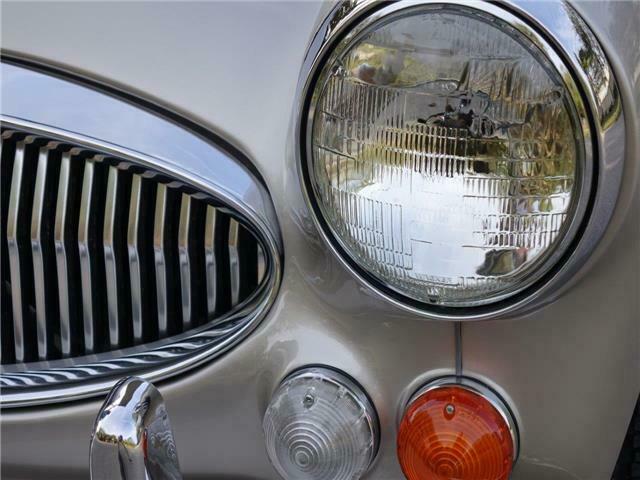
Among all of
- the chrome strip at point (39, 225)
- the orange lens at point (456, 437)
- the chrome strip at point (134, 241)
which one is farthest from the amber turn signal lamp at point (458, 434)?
the chrome strip at point (39, 225)

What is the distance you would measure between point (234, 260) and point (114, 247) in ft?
0.44

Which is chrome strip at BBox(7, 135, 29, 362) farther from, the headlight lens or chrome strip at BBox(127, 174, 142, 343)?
the headlight lens

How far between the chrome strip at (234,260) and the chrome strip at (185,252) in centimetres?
5

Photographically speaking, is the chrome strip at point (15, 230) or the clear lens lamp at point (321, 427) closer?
the clear lens lamp at point (321, 427)

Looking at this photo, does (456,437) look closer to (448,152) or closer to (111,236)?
(448,152)

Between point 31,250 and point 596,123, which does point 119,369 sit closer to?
point 31,250

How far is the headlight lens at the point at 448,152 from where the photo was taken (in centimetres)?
65

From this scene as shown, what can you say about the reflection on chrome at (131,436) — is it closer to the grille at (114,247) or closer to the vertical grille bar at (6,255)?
the grille at (114,247)

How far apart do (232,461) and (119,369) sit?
0.16 metres

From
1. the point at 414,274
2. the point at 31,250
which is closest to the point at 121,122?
the point at 31,250

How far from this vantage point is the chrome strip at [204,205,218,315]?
2.91 feet

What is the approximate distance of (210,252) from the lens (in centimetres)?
89

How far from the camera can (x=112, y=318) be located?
3.05ft

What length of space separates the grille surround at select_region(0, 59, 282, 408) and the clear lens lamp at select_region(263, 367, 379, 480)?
9 centimetres
